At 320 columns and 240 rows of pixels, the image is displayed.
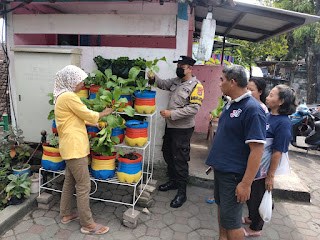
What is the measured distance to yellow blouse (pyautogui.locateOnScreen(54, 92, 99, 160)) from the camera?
263 cm

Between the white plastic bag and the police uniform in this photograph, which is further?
the police uniform

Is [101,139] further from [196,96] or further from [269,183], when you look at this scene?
[269,183]

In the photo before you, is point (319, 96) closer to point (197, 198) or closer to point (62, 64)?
point (197, 198)

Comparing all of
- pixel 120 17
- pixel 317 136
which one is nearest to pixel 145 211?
pixel 120 17

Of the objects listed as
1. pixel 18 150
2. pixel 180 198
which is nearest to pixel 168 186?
pixel 180 198

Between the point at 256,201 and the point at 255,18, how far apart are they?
3219mm

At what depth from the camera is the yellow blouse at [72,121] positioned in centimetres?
263

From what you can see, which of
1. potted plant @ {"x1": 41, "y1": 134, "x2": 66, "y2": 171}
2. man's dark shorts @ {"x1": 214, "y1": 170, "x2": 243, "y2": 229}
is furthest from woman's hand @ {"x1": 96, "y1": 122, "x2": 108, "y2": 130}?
man's dark shorts @ {"x1": 214, "y1": 170, "x2": 243, "y2": 229}

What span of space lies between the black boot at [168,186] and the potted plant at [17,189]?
1880 millimetres

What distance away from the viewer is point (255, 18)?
443 centimetres

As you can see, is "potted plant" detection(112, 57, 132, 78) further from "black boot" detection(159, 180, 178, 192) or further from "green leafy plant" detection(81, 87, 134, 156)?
"black boot" detection(159, 180, 178, 192)

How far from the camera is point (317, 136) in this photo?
6.38m

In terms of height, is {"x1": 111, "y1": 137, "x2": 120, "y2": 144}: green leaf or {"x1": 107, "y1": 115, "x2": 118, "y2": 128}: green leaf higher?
{"x1": 107, "y1": 115, "x2": 118, "y2": 128}: green leaf

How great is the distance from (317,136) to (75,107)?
245 inches
